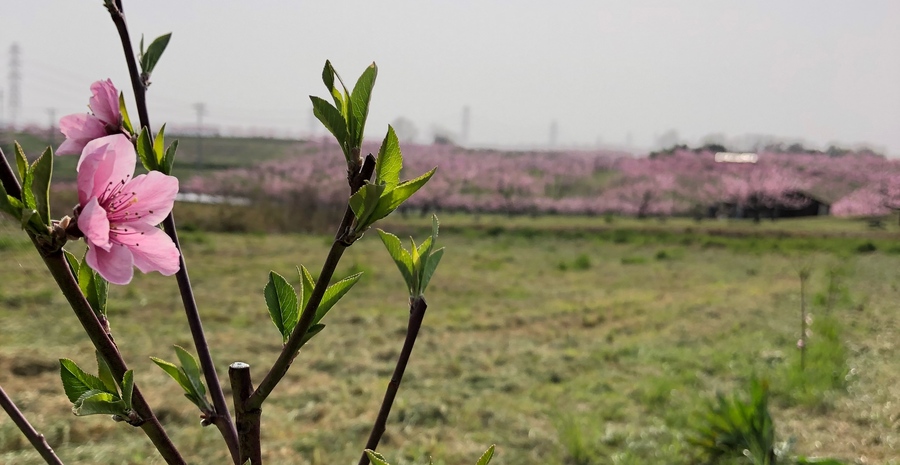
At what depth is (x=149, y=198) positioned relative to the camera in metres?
0.44

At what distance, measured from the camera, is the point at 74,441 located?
350 centimetres

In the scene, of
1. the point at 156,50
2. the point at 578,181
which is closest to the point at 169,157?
the point at 156,50

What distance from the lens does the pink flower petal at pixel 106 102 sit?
0.54 m

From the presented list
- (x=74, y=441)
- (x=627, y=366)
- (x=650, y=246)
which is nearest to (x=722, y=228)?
(x=650, y=246)

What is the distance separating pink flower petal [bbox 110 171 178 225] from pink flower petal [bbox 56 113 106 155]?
132 mm

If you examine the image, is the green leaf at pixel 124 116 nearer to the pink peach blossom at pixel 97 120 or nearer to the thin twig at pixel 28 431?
the pink peach blossom at pixel 97 120

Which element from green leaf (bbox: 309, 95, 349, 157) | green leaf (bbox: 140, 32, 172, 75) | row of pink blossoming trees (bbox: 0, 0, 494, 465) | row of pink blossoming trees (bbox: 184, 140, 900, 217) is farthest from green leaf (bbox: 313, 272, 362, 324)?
row of pink blossoming trees (bbox: 184, 140, 900, 217)

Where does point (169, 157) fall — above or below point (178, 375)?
above

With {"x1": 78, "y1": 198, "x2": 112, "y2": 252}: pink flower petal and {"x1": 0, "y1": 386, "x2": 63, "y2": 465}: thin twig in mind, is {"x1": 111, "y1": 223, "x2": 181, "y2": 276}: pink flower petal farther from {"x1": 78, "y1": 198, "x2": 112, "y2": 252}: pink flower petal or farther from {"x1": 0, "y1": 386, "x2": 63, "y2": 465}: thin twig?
{"x1": 0, "y1": 386, "x2": 63, "y2": 465}: thin twig

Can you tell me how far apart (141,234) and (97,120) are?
0.19 m

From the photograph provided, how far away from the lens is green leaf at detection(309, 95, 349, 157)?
427 mm

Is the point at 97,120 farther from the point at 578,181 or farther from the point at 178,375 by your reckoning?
the point at 578,181

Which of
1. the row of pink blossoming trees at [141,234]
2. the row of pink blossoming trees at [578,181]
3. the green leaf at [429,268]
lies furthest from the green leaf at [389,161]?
the row of pink blossoming trees at [578,181]

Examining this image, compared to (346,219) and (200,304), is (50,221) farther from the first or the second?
(200,304)
